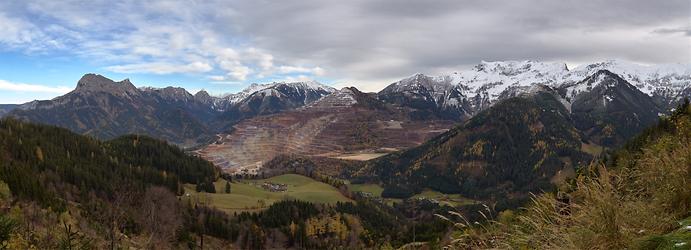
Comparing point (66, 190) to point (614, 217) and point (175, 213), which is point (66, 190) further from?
point (614, 217)

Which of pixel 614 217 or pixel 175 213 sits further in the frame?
pixel 175 213

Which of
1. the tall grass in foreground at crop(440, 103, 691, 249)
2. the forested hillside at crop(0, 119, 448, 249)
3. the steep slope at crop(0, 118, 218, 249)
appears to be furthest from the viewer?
the forested hillside at crop(0, 119, 448, 249)

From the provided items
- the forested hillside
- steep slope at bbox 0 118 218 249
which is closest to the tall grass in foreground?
steep slope at bbox 0 118 218 249

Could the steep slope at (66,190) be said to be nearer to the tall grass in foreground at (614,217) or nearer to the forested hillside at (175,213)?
the forested hillside at (175,213)

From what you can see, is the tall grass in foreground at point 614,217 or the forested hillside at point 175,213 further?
the forested hillside at point 175,213

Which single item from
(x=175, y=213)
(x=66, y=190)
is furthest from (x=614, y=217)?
(x=66, y=190)

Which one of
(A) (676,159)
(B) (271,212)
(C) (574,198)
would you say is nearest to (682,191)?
(A) (676,159)

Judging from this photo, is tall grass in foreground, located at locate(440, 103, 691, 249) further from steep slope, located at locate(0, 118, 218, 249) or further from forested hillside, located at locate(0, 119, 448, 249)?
forested hillside, located at locate(0, 119, 448, 249)

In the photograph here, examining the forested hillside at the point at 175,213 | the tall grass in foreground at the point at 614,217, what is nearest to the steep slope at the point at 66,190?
the forested hillside at the point at 175,213

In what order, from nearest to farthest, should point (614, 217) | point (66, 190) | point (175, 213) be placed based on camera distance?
point (614, 217)
point (66, 190)
point (175, 213)

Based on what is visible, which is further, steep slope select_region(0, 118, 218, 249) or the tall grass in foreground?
steep slope select_region(0, 118, 218, 249)

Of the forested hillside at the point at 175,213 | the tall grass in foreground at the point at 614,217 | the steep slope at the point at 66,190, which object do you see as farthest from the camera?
the forested hillside at the point at 175,213

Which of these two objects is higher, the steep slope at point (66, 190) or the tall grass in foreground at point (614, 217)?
the tall grass in foreground at point (614, 217)
